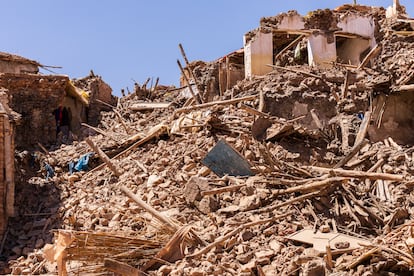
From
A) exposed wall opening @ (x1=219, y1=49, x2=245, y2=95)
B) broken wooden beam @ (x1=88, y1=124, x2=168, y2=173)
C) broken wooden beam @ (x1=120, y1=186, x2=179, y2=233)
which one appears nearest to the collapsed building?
broken wooden beam @ (x1=88, y1=124, x2=168, y2=173)

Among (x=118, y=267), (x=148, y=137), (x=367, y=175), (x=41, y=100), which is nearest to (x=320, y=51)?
(x=148, y=137)

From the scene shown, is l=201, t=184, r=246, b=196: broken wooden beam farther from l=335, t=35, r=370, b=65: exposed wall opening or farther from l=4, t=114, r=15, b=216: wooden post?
l=335, t=35, r=370, b=65: exposed wall opening

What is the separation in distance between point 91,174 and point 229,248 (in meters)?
5.37

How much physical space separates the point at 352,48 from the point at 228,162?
34.3 feet

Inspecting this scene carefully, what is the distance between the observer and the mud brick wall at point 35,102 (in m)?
14.3

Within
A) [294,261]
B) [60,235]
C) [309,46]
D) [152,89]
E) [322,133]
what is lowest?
[294,261]

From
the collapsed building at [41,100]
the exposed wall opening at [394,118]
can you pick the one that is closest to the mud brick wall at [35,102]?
the collapsed building at [41,100]

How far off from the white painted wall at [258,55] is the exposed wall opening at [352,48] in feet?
9.38

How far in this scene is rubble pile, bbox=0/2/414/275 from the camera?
6188mm

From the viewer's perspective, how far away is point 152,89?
17.9 meters

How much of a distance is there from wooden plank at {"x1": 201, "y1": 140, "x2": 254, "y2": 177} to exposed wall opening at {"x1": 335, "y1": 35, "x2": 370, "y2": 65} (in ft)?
31.4

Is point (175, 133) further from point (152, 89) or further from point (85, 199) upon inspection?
point (152, 89)

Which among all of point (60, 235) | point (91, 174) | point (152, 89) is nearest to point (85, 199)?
point (91, 174)

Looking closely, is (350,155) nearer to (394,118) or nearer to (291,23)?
(394,118)
